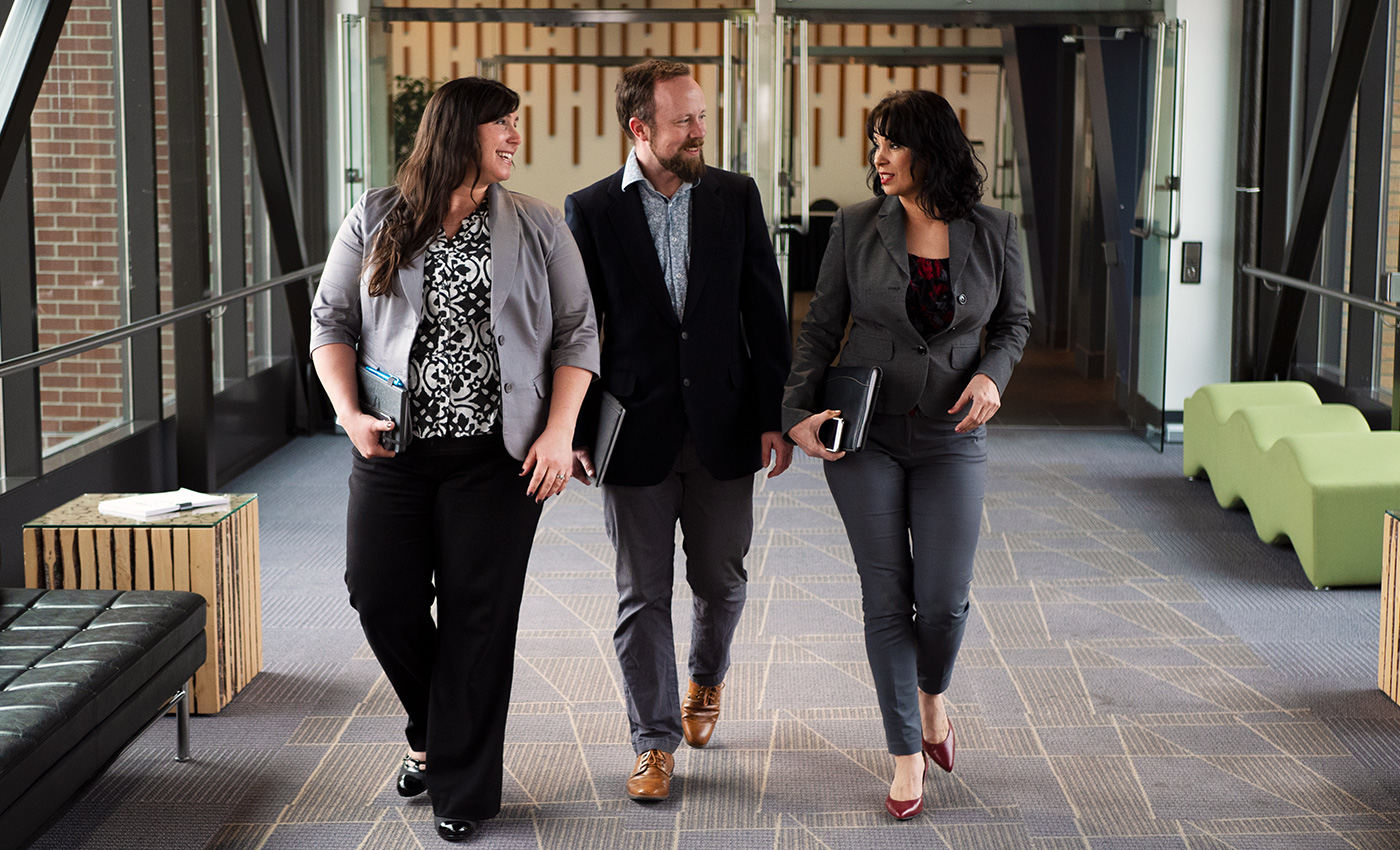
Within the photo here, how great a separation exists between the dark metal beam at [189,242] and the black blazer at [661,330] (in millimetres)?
3134

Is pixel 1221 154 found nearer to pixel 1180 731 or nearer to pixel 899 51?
pixel 899 51

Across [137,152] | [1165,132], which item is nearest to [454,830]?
[137,152]

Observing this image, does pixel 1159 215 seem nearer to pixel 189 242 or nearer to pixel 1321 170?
pixel 1321 170

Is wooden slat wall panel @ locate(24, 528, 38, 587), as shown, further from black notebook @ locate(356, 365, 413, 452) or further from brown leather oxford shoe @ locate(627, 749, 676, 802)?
brown leather oxford shoe @ locate(627, 749, 676, 802)

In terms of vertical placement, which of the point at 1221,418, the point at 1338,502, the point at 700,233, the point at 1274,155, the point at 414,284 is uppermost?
the point at 1274,155

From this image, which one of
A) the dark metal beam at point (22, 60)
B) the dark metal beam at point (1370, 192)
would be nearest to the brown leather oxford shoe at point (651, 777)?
the dark metal beam at point (22, 60)

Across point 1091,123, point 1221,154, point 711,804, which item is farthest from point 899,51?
point 711,804

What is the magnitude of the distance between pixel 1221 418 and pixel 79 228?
15.1 ft

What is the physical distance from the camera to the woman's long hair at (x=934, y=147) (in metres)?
2.88

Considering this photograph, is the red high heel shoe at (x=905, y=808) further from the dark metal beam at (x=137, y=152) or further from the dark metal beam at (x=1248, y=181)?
the dark metal beam at (x=1248, y=181)

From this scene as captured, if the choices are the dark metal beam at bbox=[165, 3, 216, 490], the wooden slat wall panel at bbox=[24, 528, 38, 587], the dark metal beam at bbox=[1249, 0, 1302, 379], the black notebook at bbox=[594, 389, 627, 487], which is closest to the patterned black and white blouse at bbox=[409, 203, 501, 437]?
the black notebook at bbox=[594, 389, 627, 487]

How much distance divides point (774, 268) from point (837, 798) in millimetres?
1195

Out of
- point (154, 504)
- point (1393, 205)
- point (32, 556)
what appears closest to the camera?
point (32, 556)

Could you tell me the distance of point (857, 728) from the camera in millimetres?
3568
